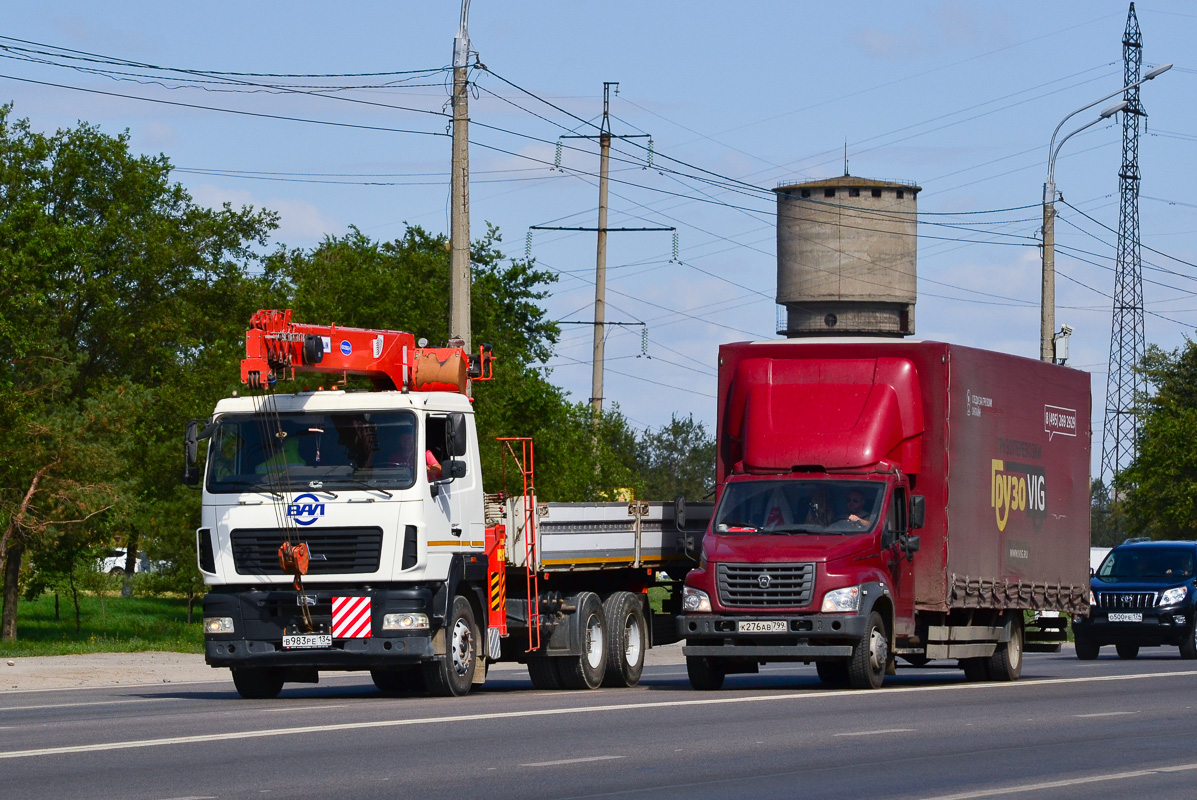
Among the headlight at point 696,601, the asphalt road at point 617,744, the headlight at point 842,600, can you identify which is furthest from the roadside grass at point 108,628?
the headlight at point 842,600

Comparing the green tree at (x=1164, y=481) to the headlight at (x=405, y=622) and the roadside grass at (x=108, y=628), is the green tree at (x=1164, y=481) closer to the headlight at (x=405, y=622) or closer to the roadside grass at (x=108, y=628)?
the roadside grass at (x=108, y=628)

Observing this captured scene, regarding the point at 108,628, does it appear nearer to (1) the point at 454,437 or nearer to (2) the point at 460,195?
(2) the point at 460,195

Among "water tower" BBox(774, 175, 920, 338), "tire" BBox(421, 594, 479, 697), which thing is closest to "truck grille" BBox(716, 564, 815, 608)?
"tire" BBox(421, 594, 479, 697)

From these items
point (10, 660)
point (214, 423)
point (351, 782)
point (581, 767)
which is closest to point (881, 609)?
point (214, 423)

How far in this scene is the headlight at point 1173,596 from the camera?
2980cm

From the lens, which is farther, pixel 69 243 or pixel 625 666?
pixel 69 243

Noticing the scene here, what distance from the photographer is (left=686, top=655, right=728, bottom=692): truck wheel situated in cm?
2053

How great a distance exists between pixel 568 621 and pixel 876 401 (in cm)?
412

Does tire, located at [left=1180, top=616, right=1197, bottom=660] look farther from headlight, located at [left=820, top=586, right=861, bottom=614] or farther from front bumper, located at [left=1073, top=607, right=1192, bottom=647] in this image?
headlight, located at [left=820, top=586, right=861, bottom=614]

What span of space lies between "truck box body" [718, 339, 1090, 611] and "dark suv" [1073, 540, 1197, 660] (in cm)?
828

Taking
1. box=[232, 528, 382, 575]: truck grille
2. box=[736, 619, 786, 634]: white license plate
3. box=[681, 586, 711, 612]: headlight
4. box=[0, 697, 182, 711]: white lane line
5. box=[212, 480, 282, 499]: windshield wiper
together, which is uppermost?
box=[212, 480, 282, 499]: windshield wiper

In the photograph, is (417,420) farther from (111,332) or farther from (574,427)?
(111,332)

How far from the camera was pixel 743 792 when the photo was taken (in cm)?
1082

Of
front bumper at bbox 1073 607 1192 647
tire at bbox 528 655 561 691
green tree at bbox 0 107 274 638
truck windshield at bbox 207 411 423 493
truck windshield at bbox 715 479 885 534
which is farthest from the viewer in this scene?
green tree at bbox 0 107 274 638
